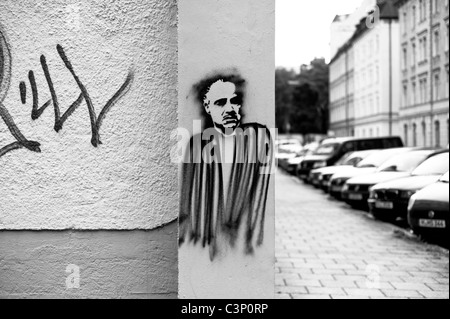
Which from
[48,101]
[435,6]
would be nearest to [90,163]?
[48,101]

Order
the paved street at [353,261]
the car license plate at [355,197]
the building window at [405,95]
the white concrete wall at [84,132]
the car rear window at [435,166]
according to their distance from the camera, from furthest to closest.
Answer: the building window at [405,95] → the car license plate at [355,197] → the car rear window at [435,166] → the paved street at [353,261] → the white concrete wall at [84,132]

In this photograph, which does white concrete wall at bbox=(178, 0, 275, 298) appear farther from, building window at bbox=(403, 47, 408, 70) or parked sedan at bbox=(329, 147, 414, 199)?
building window at bbox=(403, 47, 408, 70)

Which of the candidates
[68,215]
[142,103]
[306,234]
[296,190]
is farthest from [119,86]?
[296,190]

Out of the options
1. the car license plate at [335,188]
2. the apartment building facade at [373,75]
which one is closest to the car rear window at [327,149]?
the car license plate at [335,188]

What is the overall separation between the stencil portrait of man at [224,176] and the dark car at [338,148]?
19975mm

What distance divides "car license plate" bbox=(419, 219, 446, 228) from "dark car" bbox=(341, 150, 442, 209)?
473 centimetres

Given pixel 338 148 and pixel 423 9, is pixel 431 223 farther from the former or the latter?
pixel 423 9

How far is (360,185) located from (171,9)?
39.8 ft

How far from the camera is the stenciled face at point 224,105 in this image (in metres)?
3.38

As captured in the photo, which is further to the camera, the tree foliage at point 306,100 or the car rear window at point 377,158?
the tree foliage at point 306,100

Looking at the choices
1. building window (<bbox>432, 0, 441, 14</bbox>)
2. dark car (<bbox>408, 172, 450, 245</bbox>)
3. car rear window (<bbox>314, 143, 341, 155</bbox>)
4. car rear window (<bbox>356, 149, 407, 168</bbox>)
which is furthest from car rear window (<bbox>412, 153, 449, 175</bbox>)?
building window (<bbox>432, 0, 441, 14</bbox>)

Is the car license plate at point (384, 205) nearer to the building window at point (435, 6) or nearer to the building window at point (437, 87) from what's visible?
the building window at point (435, 6)

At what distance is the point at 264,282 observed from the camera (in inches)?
131
